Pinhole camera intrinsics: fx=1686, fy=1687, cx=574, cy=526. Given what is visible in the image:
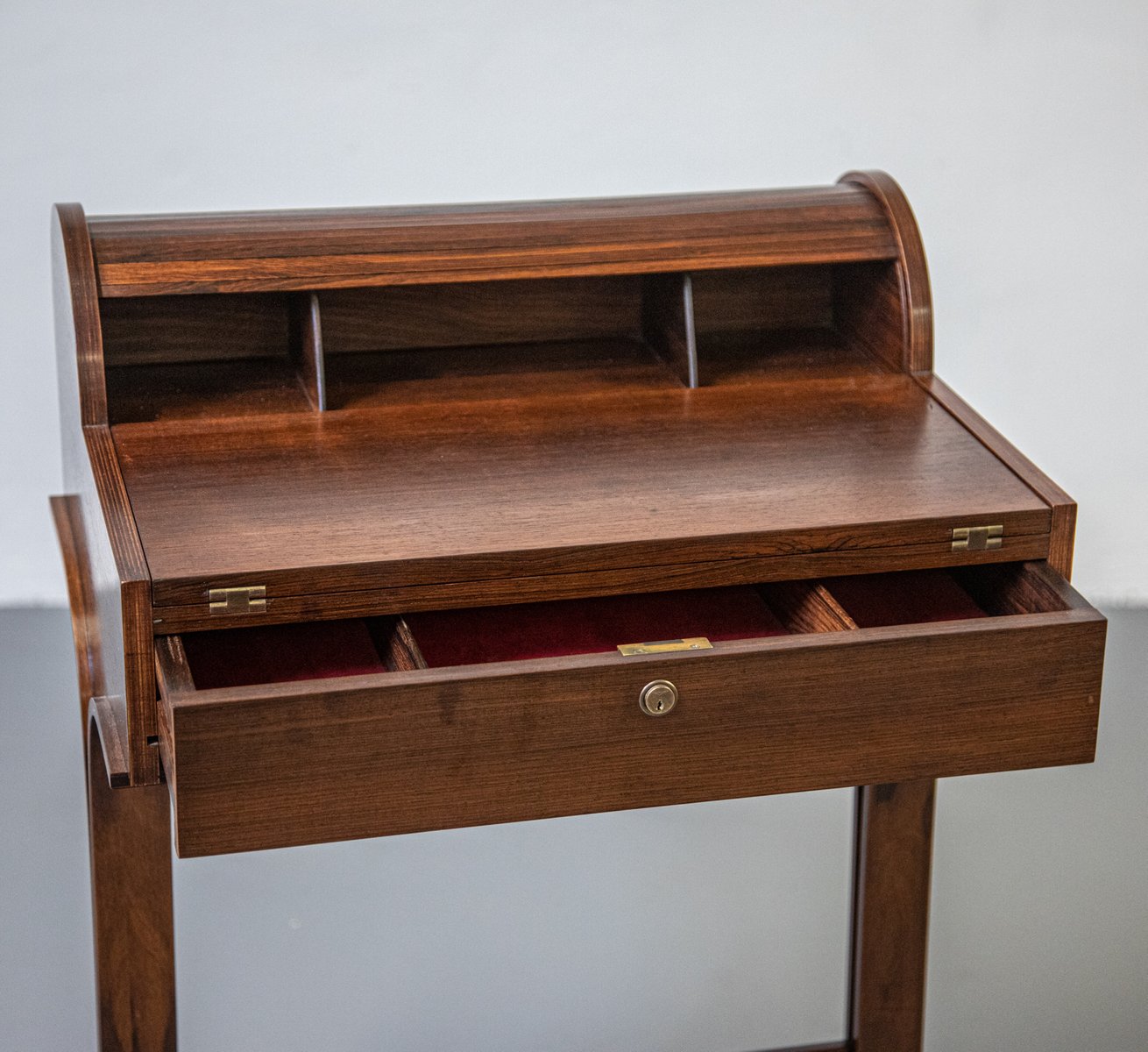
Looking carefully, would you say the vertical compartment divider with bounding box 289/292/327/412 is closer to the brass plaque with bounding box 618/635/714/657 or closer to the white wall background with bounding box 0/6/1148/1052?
the brass plaque with bounding box 618/635/714/657

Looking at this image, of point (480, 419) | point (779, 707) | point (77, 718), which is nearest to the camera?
point (779, 707)

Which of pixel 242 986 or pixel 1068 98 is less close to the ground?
pixel 1068 98

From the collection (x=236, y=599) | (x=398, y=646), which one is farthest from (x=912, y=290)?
(x=236, y=599)

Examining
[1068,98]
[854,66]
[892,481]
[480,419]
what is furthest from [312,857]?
[1068,98]

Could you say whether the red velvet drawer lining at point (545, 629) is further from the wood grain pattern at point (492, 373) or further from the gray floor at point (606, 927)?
the gray floor at point (606, 927)

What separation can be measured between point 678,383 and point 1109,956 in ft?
4.20

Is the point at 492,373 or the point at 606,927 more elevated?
the point at 492,373

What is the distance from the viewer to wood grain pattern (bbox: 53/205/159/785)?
58.7 inches

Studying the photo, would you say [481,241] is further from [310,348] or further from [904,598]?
[904,598]

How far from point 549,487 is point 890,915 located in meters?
0.90

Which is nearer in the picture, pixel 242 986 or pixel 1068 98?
pixel 242 986

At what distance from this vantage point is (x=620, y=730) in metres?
1.49

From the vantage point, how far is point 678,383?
6.61 ft

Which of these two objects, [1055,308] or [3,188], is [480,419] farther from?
[1055,308]
